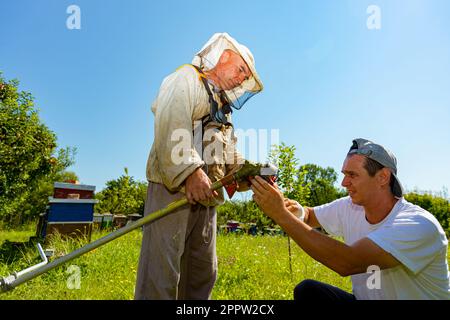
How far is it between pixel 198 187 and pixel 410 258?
1519mm

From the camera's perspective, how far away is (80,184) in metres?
9.28

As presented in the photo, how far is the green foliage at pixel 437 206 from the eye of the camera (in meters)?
14.8

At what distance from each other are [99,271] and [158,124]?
4606mm

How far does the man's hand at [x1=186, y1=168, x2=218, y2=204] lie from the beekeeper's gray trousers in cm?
24

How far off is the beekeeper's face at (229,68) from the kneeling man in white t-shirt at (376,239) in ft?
3.25

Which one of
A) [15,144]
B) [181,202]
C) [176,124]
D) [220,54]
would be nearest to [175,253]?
[181,202]

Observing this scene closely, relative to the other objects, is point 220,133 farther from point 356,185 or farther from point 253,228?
point 253,228

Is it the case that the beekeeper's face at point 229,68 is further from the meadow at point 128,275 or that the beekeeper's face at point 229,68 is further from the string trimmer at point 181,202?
the meadow at point 128,275

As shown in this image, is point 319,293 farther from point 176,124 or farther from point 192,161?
point 176,124

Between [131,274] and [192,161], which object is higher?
[192,161]

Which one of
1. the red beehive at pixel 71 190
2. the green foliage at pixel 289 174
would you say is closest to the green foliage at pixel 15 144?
the red beehive at pixel 71 190

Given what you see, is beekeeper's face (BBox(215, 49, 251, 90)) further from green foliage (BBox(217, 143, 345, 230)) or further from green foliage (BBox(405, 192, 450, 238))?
green foliage (BBox(405, 192, 450, 238))

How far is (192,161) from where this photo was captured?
2395 mm
